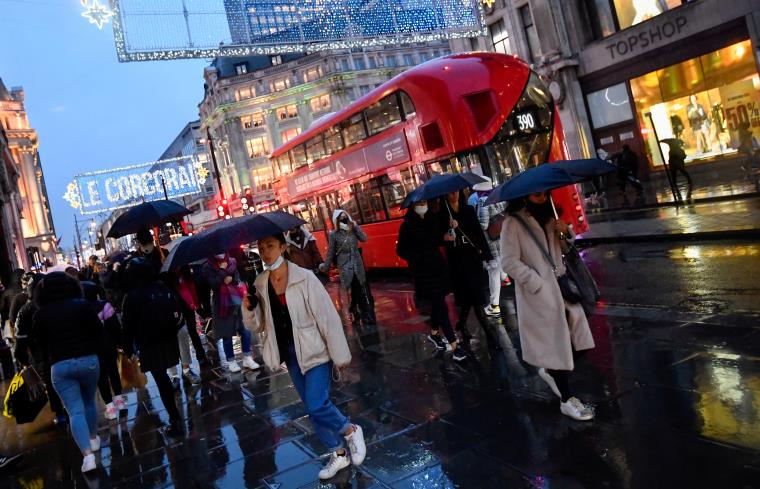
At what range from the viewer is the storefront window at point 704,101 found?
18.5 m

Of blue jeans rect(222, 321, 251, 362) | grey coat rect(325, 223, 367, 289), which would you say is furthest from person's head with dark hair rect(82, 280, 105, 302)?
grey coat rect(325, 223, 367, 289)

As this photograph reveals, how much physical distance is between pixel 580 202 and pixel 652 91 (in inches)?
445

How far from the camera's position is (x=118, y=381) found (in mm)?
7102

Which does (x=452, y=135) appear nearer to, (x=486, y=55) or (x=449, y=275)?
(x=486, y=55)

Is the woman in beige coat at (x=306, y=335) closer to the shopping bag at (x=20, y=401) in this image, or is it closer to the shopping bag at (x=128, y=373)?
the shopping bag at (x=128, y=373)

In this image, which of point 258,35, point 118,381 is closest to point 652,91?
point 258,35

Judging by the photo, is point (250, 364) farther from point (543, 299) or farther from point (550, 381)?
point (543, 299)

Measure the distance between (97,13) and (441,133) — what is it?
701 cm

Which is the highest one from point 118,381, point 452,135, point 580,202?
point 452,135

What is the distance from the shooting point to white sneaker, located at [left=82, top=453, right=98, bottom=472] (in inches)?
213

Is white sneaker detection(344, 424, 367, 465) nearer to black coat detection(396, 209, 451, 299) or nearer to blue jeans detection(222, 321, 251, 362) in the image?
black coat detection(396, 209, 451, 299)

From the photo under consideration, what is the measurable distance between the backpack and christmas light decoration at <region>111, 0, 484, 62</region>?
7649 mm

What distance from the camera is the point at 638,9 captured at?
2139cm

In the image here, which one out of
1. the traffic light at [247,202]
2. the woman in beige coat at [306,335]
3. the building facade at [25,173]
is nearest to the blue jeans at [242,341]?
the woman in beige coat at [306,335]
